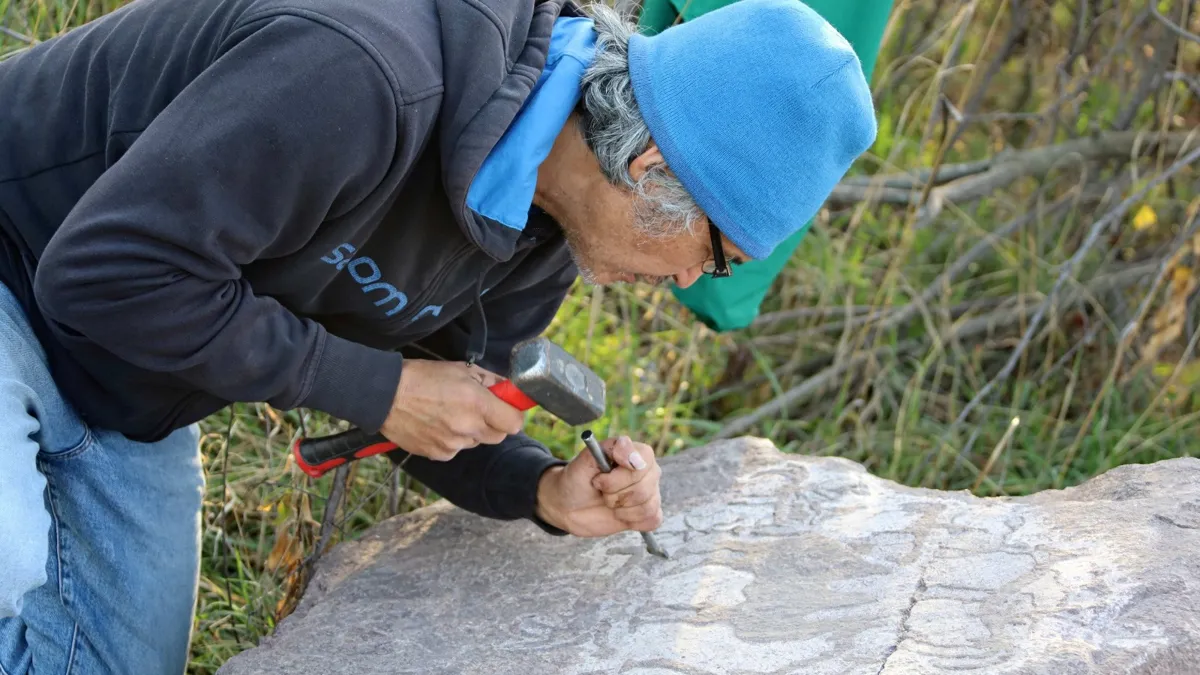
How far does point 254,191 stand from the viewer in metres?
1.67

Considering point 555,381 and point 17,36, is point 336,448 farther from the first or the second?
point 17,36

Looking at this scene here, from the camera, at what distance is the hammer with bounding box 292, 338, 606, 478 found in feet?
6.27

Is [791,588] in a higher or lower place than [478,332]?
lower

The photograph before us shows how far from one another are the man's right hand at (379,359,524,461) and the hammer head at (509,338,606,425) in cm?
8

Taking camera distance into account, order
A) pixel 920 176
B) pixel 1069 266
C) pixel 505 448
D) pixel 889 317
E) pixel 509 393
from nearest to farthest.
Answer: pixel 509 393 → pixel 505 448 → pixel 1069 266 → pixel 889 317 → pixel 920 176

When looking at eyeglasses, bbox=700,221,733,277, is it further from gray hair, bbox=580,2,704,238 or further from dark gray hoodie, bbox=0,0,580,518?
dark gray hoodie, bbox=0,0,580,518

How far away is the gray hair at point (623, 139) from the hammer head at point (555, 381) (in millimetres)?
263

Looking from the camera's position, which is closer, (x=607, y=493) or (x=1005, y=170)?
(x=607, y=493)

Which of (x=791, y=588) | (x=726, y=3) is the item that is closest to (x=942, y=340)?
(x=726, y=3)

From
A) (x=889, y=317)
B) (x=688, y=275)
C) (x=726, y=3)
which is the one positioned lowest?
(x=889, y=317)

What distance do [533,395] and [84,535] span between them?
91cm

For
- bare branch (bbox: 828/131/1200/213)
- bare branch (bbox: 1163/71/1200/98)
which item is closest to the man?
bare branch (bbox: 828/131/1200/213)

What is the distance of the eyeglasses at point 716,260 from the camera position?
198 centimetres

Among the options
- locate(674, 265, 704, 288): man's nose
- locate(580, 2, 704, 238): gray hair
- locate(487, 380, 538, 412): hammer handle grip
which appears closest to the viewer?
locate(580, 2, 704, 238): gray hair
